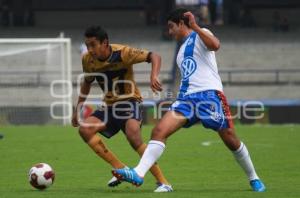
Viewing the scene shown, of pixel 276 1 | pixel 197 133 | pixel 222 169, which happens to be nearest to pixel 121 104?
pixel 222 169

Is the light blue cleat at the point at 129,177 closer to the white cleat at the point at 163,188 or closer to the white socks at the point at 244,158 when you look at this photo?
the white cleat at the point at 163,188

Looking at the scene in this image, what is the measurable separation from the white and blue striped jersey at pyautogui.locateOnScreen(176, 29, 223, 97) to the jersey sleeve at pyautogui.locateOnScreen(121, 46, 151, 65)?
672 millimetres

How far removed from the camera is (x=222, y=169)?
503 inches

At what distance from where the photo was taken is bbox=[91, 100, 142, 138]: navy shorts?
9.88 m

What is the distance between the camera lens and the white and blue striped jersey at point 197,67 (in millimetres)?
9180

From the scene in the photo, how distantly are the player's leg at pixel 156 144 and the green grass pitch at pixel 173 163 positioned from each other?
28 centimetres

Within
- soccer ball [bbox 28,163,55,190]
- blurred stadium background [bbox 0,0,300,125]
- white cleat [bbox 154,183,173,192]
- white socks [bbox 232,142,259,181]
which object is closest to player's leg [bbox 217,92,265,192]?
white socks [bbox 232,142,259,181]

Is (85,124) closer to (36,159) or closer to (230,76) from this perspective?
(36,159)

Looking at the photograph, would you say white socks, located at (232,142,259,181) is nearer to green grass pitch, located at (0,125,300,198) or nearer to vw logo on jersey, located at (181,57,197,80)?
green grass pitch, located at (0,125,300,198)

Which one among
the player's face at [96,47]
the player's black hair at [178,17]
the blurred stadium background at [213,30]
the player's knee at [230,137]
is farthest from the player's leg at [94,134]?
the blurred stadium background at [213,30]

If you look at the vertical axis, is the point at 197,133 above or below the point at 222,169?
below

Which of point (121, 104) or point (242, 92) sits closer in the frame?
point (121, 104)

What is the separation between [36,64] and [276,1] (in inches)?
610

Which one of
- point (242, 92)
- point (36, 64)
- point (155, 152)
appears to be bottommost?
point (242, 92)
